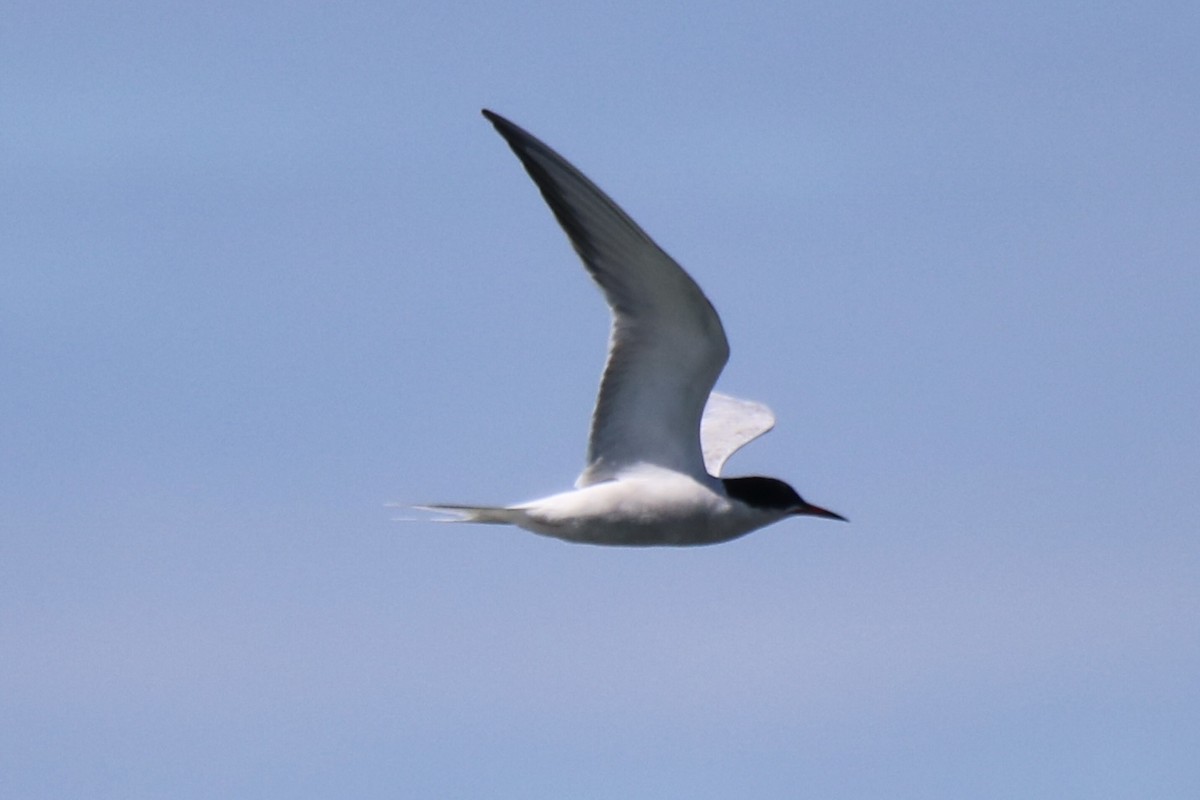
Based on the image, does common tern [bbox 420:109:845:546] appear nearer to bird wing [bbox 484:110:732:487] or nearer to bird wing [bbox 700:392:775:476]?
bird wing [bbox 484:110:732:487]

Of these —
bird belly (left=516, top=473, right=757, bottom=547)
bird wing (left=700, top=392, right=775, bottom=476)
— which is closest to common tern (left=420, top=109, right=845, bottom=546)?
bird belly (left=516, top=473, right=757, bottom=547)

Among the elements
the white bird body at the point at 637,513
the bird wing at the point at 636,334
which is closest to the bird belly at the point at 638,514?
the white bird body at the point at 637,513

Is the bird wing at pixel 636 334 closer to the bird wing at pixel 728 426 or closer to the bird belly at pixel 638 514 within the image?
the bird belly at pixel 638 514

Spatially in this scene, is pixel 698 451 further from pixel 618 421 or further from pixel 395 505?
pixel 395 505

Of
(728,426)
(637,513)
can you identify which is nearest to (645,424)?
(637,513)

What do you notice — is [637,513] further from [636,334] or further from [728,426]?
[728,426]

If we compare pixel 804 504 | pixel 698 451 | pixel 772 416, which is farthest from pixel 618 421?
pixel 772 416

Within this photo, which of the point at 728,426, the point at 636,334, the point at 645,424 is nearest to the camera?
the point at 636,334
